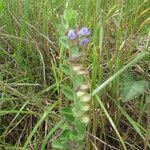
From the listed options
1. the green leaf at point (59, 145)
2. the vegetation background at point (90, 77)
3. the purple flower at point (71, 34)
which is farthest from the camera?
the vegetation background at point (90, 77)

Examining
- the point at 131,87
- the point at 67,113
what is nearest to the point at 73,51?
the point at 67,113

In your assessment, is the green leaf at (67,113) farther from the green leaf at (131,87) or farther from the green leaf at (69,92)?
the green leaf at (131,87)

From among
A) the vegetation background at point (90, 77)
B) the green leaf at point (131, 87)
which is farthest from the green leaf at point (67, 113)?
the green leaf at point (131, 87)

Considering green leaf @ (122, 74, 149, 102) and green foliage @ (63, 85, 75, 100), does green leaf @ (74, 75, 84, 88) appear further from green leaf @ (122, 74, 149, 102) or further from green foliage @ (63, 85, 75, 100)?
green leaf @ (122, 74, 149, 102)

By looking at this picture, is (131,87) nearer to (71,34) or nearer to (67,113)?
(67,113)

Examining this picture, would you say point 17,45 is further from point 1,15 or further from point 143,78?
point 143,78

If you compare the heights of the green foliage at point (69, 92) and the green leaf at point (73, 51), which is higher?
the green leaf at point (73, 51)

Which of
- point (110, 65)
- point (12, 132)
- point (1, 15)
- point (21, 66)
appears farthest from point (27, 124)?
point (1, 15)

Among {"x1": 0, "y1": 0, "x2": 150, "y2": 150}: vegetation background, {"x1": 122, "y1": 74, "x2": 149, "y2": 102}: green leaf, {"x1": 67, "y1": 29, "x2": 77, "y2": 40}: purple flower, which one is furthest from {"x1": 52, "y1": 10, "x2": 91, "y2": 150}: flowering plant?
{"x1": 122, "y1": 74, "x2": 149, "y2": 102}: green leaf

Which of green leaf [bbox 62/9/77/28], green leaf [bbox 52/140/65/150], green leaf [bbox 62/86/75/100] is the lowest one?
green leaf [bbox 52/140/65/150]
